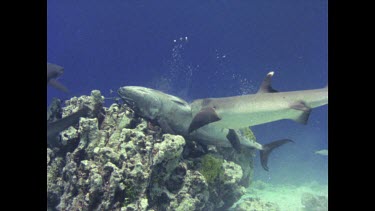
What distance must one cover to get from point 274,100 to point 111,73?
50053 mm

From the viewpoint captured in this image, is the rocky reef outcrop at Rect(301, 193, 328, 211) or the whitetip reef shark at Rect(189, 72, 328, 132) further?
the rocky reef outcrop at Rect(301, 193, 328, 211)

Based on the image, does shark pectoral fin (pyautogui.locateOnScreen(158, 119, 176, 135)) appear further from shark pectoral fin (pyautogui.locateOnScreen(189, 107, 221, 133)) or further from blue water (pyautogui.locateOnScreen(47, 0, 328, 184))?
blue water (pyautogui.locateOnScreen(47, 0, 328, 184))

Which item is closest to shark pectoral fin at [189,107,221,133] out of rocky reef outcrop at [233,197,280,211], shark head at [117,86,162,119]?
shark head at [117,86,162,119]

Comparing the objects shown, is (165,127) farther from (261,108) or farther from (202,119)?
(261,108)

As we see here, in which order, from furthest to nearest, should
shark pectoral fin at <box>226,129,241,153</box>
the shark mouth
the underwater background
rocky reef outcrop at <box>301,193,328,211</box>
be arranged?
the underwater background, rocky reef outcrop at <box>301,193,328,211</box>, shark pectoral fin at <box>226,129,241,153</box>, the shark mouth

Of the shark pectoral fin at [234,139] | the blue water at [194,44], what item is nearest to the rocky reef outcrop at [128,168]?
the shark pectoral fin at [234,139]

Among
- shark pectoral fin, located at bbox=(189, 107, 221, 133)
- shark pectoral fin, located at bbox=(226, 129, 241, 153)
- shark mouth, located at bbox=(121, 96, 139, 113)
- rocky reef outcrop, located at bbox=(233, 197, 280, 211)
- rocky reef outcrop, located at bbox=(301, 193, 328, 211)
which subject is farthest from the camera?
rocky reef outcrop, located at bbox=(301, 193, 328, 211)

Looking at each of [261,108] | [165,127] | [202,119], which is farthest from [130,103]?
[261,108]

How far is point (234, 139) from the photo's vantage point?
8297 mm

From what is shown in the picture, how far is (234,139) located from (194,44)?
166ft

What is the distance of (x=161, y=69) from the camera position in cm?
5684

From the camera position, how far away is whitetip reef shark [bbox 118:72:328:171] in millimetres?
7371
